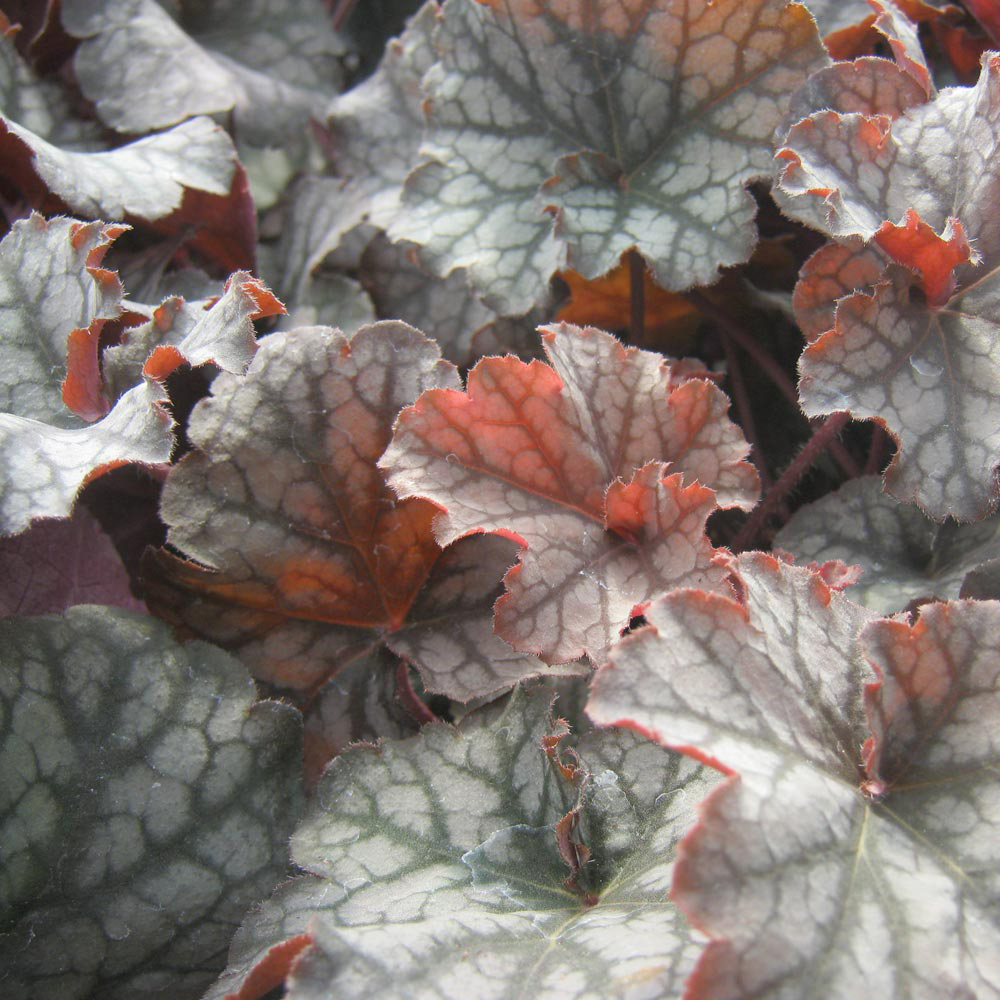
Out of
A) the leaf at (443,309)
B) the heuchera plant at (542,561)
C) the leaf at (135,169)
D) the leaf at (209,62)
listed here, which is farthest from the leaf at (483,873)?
the leaf at (209,62)

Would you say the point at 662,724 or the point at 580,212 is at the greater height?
the point at 580,212

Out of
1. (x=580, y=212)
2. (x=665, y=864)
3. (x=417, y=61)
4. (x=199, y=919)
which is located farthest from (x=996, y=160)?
(x=199, y=919)

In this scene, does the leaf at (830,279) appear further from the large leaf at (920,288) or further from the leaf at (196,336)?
the leaf at (196,336)

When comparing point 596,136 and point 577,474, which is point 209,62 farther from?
point 577,474

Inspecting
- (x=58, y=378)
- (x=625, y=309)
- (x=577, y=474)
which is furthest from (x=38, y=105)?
(x=577, y=474)

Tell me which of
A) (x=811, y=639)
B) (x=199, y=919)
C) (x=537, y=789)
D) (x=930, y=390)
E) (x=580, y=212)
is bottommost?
(x=199, y=919)

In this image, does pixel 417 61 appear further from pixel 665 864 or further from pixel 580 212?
pixel 665 864
